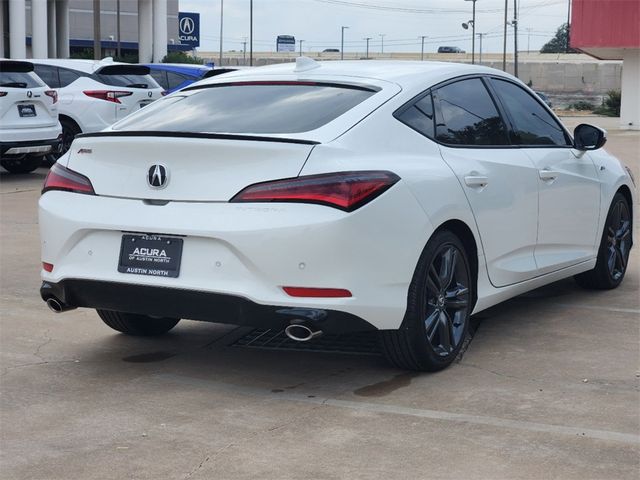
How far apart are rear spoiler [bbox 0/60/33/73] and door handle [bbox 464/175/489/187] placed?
1040 centimetres

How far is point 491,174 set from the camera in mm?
5992

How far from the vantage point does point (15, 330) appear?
6453 mm

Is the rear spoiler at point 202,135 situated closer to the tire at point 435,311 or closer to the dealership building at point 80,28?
the tire at point 435,311

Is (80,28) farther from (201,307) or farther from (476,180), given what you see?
(201,307)

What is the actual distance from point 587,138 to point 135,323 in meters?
3.16

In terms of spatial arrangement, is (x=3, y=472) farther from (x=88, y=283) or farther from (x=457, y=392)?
(x=457, y=392)

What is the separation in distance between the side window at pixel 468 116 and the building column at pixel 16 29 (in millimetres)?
45960

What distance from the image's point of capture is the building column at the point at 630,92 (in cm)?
3878

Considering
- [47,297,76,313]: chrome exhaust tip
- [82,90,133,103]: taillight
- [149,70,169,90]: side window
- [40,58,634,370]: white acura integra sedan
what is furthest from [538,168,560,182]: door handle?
[149,70,169,90]: side window

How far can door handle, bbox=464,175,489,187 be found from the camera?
5727 mm

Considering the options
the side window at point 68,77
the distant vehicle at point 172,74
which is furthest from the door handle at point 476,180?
the distant vehicle at point 172,74

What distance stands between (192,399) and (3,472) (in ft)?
3.73

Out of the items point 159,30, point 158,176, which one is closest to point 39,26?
point 159,30

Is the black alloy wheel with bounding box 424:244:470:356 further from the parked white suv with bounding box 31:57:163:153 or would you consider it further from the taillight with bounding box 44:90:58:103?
the parked white suv with bounding box 31:57:163:153
